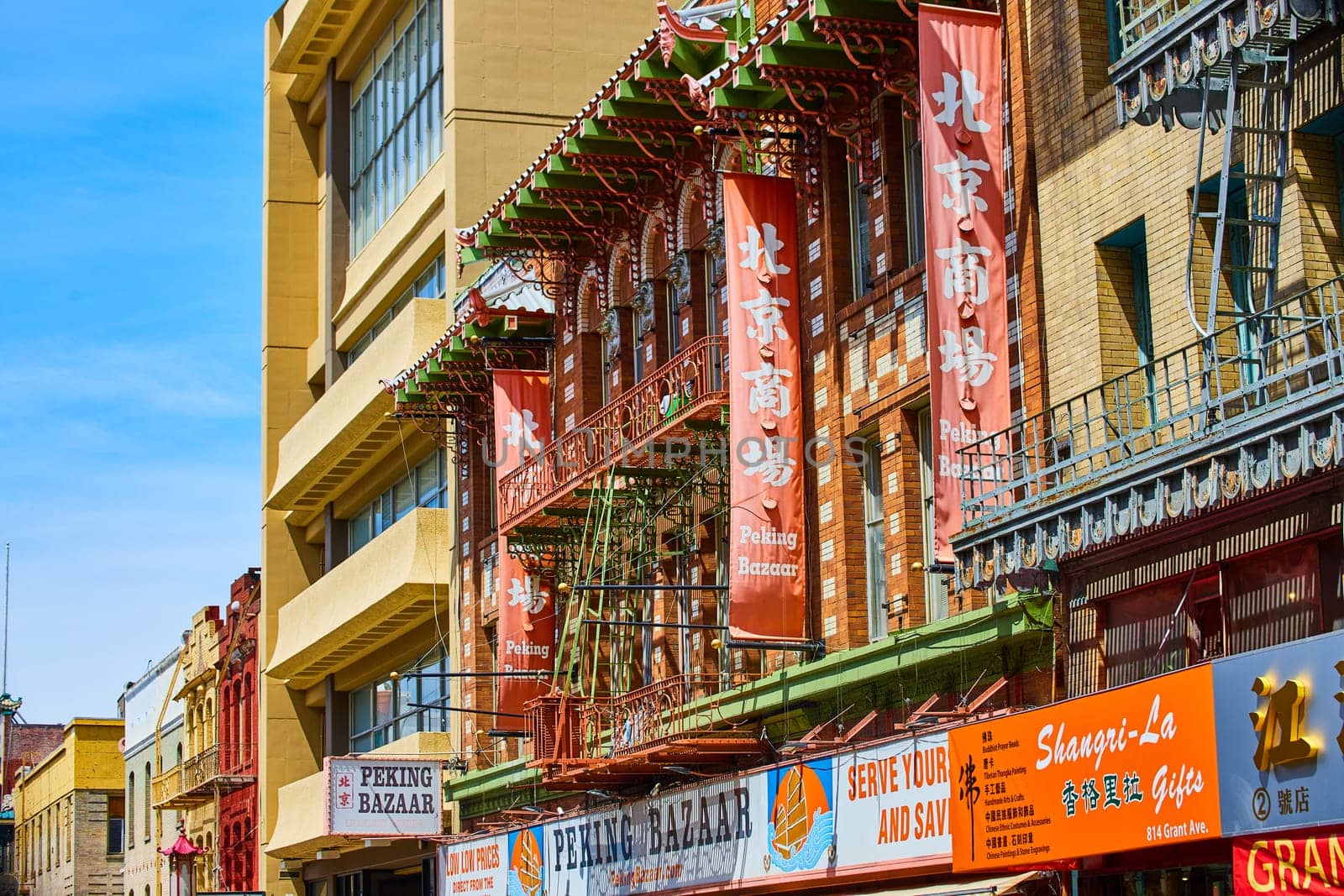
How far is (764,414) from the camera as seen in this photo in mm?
24938

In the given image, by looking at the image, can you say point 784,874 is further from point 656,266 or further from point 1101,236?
point 656,266

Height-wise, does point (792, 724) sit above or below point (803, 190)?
below

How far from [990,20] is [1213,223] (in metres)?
4.09

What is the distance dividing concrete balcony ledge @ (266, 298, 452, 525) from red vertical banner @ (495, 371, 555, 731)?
5.11 metres

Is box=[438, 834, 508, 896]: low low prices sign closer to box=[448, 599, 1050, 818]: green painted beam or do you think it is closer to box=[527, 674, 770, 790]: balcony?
box=[527, 674, 770, 790]: balcony

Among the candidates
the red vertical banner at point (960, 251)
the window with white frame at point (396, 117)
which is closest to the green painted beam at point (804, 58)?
the red vertical banner at point (960, 251)

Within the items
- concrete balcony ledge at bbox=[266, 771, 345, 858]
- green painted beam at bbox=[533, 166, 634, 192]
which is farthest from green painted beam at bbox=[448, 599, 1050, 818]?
concrete balcony ledge at bbox=[266, 771, 345, 858]

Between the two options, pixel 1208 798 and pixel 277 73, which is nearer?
pixel 1208 798

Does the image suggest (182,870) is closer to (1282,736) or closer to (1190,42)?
(1282,736)

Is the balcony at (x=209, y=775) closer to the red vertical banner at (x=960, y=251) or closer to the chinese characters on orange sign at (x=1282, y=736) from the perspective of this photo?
the red vertical banner at (x=960, y=251)

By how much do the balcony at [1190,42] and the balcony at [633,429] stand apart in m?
9.21

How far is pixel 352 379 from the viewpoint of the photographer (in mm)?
44656

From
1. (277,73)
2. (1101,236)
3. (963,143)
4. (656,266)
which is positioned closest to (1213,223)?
(1101,236)

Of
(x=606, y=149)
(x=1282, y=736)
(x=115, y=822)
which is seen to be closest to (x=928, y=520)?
(x=1282, y=736)
